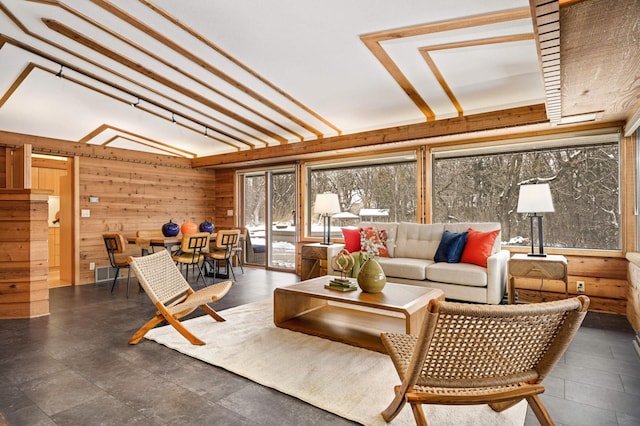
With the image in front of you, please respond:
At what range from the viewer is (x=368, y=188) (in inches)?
237

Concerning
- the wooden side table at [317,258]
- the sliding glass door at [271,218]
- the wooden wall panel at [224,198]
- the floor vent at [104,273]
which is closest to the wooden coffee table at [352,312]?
the wooden side table at [317,258]

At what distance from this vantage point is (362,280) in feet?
10.2

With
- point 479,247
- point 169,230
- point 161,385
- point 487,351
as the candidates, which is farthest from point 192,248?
point 487,351

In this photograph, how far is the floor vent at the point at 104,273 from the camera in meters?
5.95

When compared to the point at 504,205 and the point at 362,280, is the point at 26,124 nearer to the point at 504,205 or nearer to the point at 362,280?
the point at 362,280

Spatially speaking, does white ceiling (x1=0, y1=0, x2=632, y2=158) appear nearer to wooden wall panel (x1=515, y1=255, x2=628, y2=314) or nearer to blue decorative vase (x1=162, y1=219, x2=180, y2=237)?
blue decorative vase (x1=162, y1=219, x2=180, y2=237)

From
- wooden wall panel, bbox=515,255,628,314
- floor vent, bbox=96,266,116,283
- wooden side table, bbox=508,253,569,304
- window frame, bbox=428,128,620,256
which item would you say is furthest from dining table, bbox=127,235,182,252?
wooden wall panel, bbox=515,255,628,314

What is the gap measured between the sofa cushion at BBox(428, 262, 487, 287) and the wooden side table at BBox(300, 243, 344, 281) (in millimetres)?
1438

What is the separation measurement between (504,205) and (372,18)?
3.18m

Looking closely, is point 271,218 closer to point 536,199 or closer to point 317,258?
point 317,258

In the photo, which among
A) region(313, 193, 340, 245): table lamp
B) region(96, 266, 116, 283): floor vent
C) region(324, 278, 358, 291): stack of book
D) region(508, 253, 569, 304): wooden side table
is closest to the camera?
region(324, 278, 358, 291): stack of book

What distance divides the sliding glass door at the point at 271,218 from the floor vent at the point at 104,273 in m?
2.44

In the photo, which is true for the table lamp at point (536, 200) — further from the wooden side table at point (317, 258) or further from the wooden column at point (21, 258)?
the wooden column at point (21, 258)

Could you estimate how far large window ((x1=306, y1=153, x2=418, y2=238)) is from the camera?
5.59m
